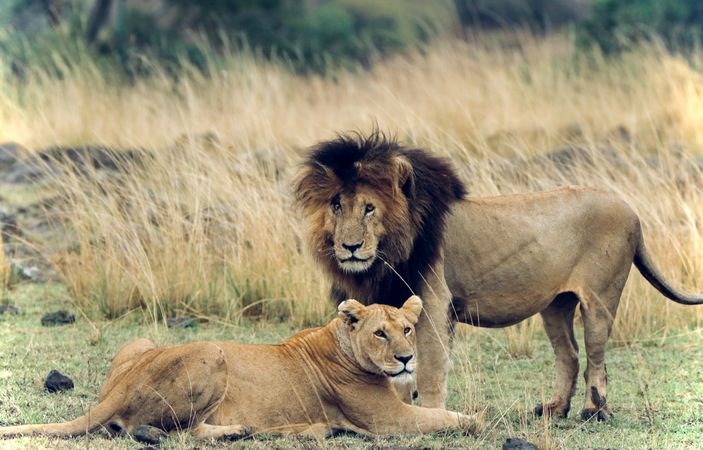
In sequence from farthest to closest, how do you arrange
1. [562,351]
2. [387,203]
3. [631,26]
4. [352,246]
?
[631,26] → [562,351] → [387,203] → [352,246]

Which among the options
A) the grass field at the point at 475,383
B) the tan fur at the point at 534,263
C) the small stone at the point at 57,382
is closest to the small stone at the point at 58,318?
the grass field at the point at 475,383

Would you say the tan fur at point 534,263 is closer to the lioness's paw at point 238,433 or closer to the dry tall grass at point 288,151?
the lioness's paw at point 238,433

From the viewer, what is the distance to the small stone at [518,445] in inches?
→ 199

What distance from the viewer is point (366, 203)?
19.1 feet

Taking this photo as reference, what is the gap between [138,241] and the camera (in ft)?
27.4

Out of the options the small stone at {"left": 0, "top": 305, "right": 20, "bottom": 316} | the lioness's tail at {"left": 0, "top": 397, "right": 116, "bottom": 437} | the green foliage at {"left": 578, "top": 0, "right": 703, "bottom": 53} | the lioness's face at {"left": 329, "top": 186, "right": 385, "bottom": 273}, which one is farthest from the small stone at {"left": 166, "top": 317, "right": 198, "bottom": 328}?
the green foliage at {"left": 578, "top": 0, "right": 703, "bottom": 53}

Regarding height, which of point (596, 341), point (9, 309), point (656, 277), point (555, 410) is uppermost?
point (656, 277)

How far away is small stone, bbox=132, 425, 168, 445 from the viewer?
5090mm

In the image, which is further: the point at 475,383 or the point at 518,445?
the point at 475,383

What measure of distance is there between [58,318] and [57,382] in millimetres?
1924

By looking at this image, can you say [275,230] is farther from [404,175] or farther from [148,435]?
[148,435]

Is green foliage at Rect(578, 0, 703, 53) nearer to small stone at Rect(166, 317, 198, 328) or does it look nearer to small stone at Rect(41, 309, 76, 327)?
small stone at Rect(166, 317, 198, 328)

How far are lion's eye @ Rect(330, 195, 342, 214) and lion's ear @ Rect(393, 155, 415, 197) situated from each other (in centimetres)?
28

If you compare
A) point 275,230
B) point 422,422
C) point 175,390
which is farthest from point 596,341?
point 275,230
